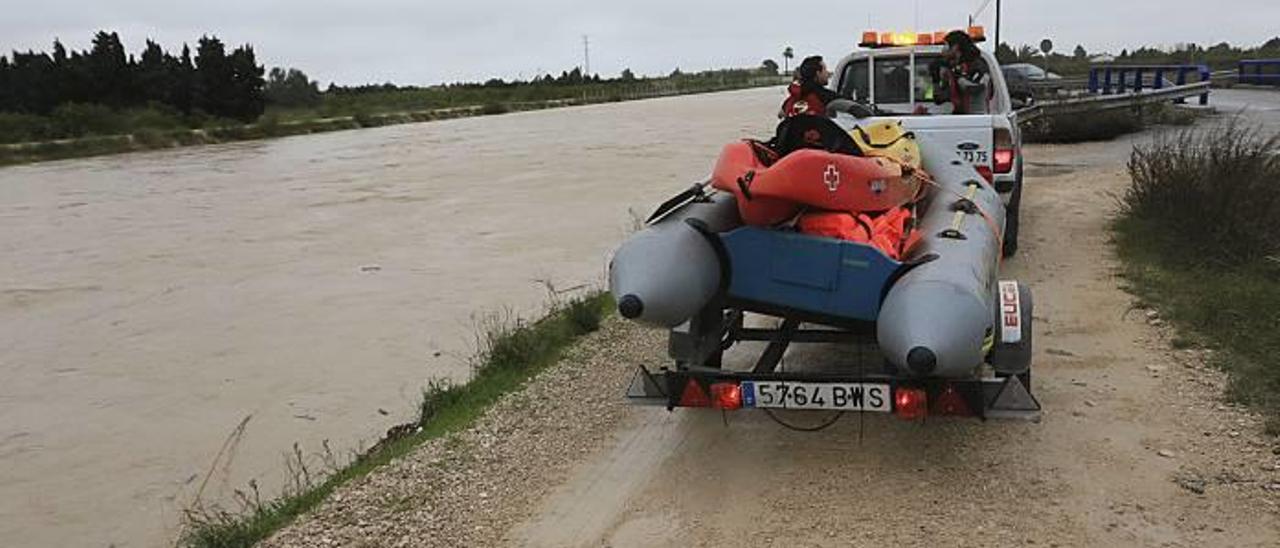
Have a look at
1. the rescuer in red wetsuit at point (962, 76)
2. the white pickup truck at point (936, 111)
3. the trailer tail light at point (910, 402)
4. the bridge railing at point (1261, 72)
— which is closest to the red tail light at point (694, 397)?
the trailer tail light at point (910, 402)

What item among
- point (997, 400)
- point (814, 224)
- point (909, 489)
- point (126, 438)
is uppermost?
point (814, 224)

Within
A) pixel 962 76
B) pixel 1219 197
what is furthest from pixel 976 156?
pixel 1219 197

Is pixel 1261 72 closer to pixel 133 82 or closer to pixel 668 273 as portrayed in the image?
pixel 668 273

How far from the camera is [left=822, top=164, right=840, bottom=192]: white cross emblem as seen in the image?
4867 millimetres

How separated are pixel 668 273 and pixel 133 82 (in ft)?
176

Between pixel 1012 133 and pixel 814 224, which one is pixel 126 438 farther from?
pixel 1012 133

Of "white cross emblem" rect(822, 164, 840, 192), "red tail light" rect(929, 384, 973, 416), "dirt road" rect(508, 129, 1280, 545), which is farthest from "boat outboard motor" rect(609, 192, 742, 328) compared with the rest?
"red tail light" rect(929, 384, 973, 416)

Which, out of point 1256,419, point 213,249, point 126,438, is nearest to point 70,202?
point 213,249

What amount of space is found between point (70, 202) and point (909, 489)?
2202cm

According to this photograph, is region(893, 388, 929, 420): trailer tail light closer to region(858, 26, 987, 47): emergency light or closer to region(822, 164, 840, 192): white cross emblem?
region(822, 164, 840, 192): white cross emblem

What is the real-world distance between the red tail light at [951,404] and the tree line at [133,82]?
50653mm

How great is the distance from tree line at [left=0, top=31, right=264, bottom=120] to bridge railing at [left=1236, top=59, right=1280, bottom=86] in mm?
40201

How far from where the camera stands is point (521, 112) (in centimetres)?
6181

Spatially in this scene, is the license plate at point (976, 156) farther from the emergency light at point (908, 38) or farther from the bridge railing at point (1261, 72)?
the bridge railing at point (1261, 72)
